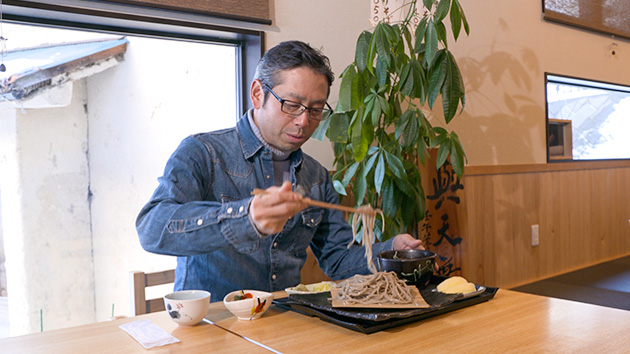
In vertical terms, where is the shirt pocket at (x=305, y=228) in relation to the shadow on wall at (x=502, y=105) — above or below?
below

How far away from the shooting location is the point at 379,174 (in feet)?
6.98

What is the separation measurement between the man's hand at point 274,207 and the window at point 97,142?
51.1 inches

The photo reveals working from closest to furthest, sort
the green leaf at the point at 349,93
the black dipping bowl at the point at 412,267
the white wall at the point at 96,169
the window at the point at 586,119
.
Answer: the black dipping bowl at the point at 412,267
the white wall at the point at 96,169
the green leaf at the point at 349,93
the window at the point at 586,119

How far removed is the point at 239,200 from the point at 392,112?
3.38 ft

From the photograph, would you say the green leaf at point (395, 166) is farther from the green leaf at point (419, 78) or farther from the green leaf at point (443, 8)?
the green leaf at point (443, 8)

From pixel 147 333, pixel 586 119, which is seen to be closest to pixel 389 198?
pixel 147 333

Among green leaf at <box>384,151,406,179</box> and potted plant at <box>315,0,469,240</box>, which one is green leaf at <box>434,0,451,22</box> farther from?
green leaf at <box>384,151,406,179</box>

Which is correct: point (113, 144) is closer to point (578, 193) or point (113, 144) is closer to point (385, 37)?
point (385, 37)

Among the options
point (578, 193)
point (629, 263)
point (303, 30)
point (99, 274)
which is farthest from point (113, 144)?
point (629, 263)

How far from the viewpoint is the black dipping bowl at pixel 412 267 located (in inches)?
53.3

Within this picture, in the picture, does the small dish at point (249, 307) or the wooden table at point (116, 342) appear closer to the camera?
the wooden table at point (116, 342)

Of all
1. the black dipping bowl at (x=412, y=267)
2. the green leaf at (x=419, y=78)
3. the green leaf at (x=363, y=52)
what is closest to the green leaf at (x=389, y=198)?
the green leaf at (x=419, y=78)

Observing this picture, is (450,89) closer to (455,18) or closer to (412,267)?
(455,18)

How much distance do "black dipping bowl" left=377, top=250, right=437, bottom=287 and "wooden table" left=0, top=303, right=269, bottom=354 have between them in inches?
17.3
